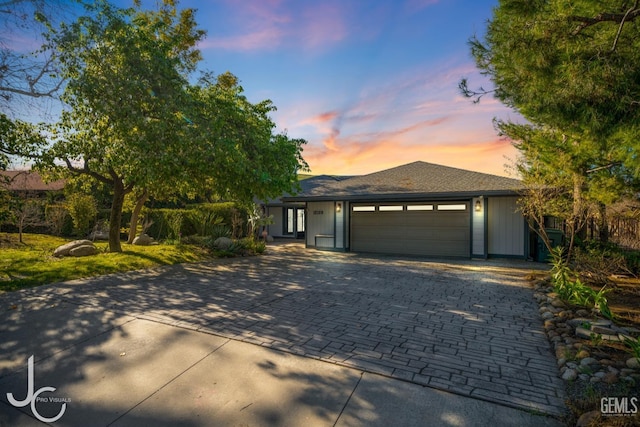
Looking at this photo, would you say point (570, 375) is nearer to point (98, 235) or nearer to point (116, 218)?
point (116, 218)

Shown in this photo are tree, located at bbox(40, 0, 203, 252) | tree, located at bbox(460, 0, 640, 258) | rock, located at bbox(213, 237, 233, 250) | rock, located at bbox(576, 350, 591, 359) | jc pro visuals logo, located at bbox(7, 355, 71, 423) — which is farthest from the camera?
rock, located at bbox(213, 237, 233, 250)

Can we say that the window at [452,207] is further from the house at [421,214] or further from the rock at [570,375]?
the rock at [570,375]

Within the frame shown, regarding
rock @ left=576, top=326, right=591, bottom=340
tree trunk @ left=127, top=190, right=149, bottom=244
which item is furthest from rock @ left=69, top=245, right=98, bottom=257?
rock @ left=576, top=326, right=591, bottom=340

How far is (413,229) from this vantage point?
12.7 metres

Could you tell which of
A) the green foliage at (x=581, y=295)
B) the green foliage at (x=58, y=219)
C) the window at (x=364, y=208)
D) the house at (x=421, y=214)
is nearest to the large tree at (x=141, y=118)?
the house at (x=421, y=214)

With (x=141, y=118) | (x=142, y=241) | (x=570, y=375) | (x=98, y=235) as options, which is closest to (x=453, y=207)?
(x=570, y=375)

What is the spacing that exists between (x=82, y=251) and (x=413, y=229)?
11.7m

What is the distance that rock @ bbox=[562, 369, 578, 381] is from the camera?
9.95ft

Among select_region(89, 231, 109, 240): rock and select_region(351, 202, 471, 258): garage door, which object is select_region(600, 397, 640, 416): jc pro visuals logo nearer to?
select_region(351, 202, 471, 258): garage door

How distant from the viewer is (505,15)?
165 inches

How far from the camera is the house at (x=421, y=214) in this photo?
1137 cm

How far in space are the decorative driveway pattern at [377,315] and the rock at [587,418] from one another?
0.64 feet

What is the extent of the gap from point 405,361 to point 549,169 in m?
7.33

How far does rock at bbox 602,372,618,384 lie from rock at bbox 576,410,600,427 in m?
0.75
